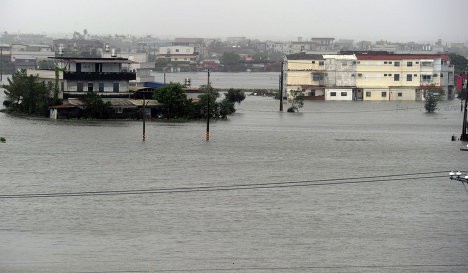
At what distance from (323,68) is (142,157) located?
2040 centimetres

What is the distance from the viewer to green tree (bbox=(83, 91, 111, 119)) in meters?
24.8

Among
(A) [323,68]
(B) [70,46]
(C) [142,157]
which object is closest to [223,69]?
(B) [70,46]

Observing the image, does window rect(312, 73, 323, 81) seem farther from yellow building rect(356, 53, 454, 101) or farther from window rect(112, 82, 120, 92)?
window rect(112, 82, 120, 92)

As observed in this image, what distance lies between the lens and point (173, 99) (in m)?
25.2

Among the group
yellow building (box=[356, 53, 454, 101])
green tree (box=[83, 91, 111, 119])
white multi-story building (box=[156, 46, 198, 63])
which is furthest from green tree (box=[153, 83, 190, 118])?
white multi-story building (box=[156, 46, 198, 63])

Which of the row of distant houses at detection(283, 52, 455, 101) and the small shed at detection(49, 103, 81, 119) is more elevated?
the row of distant houses at detection(283, 52, 455, 101)

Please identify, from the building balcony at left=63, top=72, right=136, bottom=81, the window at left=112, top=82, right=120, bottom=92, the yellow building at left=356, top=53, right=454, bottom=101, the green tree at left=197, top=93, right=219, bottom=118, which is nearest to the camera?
the green tree at left=197, top=93, right=219, bottom=118

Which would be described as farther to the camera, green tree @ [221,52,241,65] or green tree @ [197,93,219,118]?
green tree @ [221,52,241,65]

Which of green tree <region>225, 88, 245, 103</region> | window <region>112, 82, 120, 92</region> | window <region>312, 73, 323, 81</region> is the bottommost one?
green tree <region>225, 88, 245, 103</region>

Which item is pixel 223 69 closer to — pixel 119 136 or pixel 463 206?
pixel 119 136

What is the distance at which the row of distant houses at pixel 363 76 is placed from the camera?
3778 cm

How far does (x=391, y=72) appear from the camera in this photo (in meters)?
37.7

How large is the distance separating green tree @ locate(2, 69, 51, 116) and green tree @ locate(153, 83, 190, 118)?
2.72 m

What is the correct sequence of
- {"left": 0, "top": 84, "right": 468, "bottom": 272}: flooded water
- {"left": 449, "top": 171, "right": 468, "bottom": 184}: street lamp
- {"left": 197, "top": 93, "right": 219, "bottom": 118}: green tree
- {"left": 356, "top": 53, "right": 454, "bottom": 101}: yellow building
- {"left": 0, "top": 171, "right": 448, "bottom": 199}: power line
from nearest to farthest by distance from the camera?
{"left": 449, "top": 171, "right": 468, "bottom": 184}: street lamp, {"left": 0, "top": 84, "right": 468, "bottom": 272}: flooded water, {"left": 0, "top": 171, "right": 448, "bottom": 199}: power line, {"left": 197, "top": 93, "right": 219, "bottom": 118}: green tree, {"left": 356, "top": 53, "right": 454, "bottom": 101}: yellow building
